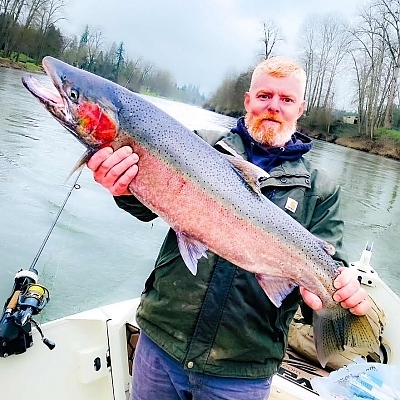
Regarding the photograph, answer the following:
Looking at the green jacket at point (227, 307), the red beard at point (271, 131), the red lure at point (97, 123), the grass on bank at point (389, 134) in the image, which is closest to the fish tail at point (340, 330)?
the green jacket at point (227, 307)

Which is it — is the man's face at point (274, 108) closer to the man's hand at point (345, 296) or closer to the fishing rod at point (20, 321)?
the man's hand at point (345, 296)

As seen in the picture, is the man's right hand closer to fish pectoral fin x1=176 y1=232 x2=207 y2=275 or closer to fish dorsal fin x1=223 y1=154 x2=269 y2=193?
fish pectoral fin x1=176 y1=232 x2=207 y2=275

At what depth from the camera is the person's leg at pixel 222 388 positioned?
2.31m

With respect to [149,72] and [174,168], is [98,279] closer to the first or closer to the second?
[149,72]

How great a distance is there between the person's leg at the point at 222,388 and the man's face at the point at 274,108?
1160 millimetres

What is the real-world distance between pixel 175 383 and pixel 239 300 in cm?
51

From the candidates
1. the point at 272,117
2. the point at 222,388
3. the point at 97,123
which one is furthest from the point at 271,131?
the point at 222,388

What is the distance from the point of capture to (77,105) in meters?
2.03

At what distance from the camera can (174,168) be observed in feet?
7.06

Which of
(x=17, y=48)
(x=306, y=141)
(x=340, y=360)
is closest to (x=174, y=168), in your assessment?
(x=306, y=141)

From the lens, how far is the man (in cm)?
231

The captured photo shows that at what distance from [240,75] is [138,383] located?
4459cm

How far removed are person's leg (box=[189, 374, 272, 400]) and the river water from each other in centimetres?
151

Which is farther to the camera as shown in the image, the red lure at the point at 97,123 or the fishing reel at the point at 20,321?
the fishing reel at the point at 20,321
